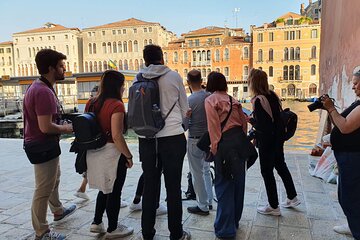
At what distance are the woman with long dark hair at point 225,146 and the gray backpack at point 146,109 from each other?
1.63ft

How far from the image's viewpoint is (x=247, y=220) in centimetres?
321

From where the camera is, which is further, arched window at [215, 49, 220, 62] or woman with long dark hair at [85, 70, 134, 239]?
arched window at [215, 49, 220, 62]

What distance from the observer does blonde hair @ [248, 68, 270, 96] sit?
121 inches

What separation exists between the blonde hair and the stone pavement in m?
1.31

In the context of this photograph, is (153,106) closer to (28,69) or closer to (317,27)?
(317,27)

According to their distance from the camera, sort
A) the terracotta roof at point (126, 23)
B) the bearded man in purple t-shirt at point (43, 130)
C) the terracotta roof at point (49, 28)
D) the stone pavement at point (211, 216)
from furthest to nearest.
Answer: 1. the terracotta roof at point (49, 28)
2. the terracotta roof at point (126, 23)
3. the stone pavement at point (211, 216)
4. the bearded man in purple t-shirt at point (43, 130)

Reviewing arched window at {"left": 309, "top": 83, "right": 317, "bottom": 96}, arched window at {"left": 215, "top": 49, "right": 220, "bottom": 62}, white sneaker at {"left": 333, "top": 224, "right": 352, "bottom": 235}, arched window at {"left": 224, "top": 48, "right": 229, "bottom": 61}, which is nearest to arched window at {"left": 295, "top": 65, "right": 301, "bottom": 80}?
arched window at {"left": 309, "top": 83, "right": 317, "bottom": 96}

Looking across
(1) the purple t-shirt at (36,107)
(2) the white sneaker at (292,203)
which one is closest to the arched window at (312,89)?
(2) the white sneaker at (292,203)

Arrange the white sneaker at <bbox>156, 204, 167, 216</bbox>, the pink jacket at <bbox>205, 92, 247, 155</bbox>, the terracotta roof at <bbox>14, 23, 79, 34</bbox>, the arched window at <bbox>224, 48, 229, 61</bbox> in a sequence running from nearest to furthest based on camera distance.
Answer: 1. the pink jacket at <bbox>205, 92, 247, 155</bbox>
2. the white sneaker at <bbox>156, 204, 167, 216</bbox>
3. the arched window at <bbox>224, 48, 229, 61</bbox>
4. the terracotta roof at <bbox>14, 23, 79, 34</bbox>

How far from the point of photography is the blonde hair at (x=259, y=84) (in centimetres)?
308

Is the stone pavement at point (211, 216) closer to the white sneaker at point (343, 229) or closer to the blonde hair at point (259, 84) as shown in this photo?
the white sneaker at point (343, 229)

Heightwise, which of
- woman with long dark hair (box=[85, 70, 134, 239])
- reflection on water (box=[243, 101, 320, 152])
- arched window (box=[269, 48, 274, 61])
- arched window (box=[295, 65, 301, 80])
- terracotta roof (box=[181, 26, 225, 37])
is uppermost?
terracotta roof (box=[181, 26, 225, 37])

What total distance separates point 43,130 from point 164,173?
41.0 inches

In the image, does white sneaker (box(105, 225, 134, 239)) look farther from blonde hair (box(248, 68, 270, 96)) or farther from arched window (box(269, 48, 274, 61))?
arched window (box(269, 48, 274, 61))
